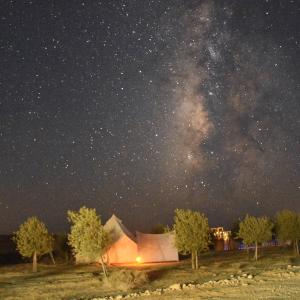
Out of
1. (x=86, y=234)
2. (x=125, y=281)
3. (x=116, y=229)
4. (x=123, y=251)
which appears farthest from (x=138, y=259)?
(x=125, y=281)

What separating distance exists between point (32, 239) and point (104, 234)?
12.1 m

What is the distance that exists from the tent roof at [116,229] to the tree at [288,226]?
19166 millimetres

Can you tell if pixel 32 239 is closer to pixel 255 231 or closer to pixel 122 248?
pixel 122 248

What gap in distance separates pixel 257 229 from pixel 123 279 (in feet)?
84.8

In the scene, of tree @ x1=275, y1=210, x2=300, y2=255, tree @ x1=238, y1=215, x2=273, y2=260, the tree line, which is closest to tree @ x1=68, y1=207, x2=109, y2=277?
the tree line

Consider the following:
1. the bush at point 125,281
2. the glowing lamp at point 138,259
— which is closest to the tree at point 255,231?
the glowing lamp at point 138,259

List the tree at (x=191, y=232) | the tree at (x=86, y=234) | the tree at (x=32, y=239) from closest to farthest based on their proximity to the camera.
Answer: the tree at (x=86, y=234)
the tree at (x=191, y=232)
the tree at (x=32, y=239)

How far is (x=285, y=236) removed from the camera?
5719 cm

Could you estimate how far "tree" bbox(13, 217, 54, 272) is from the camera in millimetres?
45375

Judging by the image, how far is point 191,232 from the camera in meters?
41.1

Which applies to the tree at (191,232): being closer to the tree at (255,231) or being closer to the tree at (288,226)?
the tree at (255,231)

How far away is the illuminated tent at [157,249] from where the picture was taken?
52156mm

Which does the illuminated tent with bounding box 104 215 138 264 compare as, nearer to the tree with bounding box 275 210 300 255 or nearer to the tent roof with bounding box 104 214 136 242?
the tent roof with bounding box 104 214 136 242

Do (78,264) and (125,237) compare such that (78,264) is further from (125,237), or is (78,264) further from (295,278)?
(295,278)
